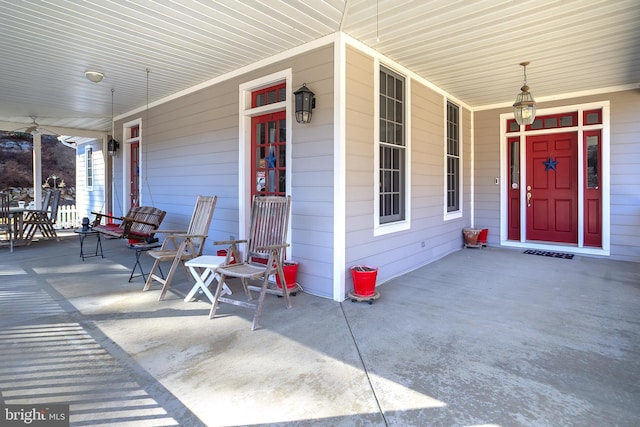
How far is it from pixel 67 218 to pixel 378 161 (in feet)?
32.4

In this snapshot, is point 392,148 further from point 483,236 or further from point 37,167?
point 37,167

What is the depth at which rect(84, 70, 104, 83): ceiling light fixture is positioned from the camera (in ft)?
15.8

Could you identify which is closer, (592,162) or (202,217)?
(202,217)

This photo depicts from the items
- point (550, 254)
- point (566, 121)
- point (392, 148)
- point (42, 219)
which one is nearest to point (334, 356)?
point (392, 148)

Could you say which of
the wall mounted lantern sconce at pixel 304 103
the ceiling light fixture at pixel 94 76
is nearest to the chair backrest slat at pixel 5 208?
the ceiling light fixture at pixel 94 76

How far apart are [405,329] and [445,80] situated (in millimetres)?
3926

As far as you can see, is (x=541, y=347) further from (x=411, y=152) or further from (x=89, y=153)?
(x=89, y=153)

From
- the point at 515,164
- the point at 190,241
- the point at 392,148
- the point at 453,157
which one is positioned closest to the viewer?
the point at 190,241

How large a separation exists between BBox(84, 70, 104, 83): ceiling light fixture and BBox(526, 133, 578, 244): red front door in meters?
7.02

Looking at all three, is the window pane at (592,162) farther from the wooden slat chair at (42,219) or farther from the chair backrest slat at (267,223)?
the wooden slat chair at (42,219)

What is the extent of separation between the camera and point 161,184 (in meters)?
6.33

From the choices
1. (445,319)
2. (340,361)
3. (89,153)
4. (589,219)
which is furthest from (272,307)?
(89,153)

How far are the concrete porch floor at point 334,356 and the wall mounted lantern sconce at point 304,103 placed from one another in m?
1.89

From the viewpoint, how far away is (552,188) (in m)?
6.16
